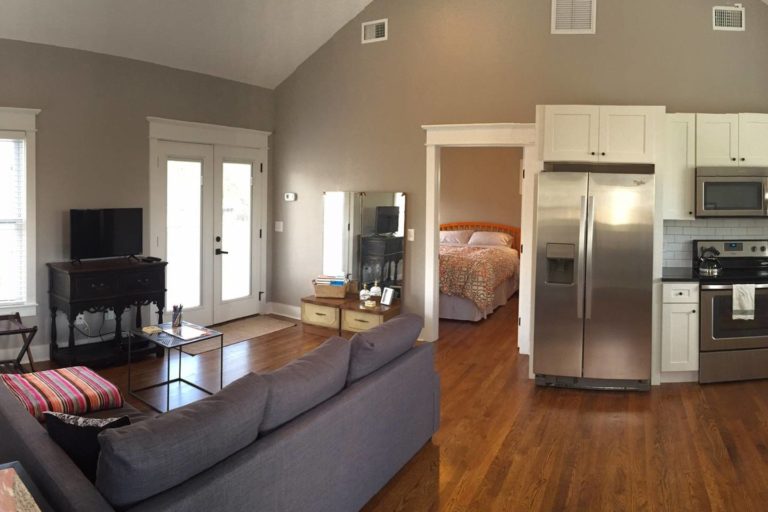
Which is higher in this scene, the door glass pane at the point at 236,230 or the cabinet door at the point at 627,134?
the cabinet door at the point at 627,134

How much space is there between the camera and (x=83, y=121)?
18.5ft

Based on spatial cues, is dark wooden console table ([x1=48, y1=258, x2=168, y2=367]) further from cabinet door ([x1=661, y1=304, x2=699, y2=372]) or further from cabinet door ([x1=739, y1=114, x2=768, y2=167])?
cabinet door ([x1=739, y1=114, x2=768, y2=167])

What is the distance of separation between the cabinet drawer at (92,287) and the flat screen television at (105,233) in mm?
371

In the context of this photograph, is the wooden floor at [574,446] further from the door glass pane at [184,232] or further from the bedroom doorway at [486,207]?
the bedroom doorway at [486,207]

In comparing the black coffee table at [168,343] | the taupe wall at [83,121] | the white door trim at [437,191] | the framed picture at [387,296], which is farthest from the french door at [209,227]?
the white door trim at [437,191]

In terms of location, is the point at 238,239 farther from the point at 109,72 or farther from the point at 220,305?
the point at 109,72

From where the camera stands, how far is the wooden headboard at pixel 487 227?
32.2 ft

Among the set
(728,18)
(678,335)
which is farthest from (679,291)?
(728,18)

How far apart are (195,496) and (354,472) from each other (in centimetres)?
103

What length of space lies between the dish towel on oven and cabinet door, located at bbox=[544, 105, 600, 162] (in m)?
1.59

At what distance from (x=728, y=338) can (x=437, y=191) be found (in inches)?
118

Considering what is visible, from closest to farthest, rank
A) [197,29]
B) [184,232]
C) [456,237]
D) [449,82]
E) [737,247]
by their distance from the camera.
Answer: [737,247], [197,29], [449,82], [184,232], [456,237]

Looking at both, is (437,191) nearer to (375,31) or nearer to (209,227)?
(375,31)

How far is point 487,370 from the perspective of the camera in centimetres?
555
